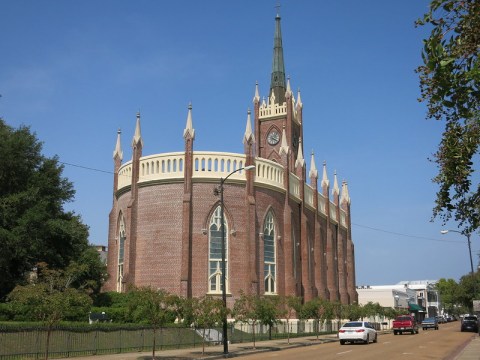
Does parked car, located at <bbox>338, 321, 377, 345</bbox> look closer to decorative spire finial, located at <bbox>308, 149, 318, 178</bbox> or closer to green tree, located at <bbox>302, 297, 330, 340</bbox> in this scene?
green tree, located at <bbox>302, 297, 330, 340</bbox>

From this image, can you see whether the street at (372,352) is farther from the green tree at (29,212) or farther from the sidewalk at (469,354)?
the green tree at (29,212)

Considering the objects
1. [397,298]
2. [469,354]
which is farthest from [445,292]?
[469,354]

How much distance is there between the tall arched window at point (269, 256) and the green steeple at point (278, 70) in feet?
105

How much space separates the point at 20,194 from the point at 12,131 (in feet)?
17.6

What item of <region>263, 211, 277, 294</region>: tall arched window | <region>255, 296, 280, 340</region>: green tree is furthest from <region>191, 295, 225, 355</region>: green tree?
<region>263, 211, 277, 294</region>: tall arched window

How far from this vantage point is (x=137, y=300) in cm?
2130

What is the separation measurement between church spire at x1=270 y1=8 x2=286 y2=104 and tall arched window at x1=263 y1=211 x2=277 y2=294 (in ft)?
105

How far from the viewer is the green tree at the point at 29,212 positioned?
110 feet

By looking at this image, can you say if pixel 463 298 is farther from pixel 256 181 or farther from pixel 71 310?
pixel 71 310

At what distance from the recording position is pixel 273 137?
6869 cm

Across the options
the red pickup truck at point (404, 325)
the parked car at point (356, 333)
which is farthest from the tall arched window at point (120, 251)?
the red pickup truck at point (404, 325)

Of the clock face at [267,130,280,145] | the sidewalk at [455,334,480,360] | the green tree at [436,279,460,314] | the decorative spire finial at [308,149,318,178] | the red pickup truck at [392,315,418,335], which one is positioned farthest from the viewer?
the green tree at [436,279,460,314]

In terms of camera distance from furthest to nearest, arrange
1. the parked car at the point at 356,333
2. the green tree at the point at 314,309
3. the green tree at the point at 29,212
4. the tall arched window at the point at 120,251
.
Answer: the tall arched window at the point at 120,251, the green tree at the point at 314,309, the green tree at the point at 29,212, the parked car at the point at 356,333

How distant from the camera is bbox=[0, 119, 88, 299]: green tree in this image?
110 ft
